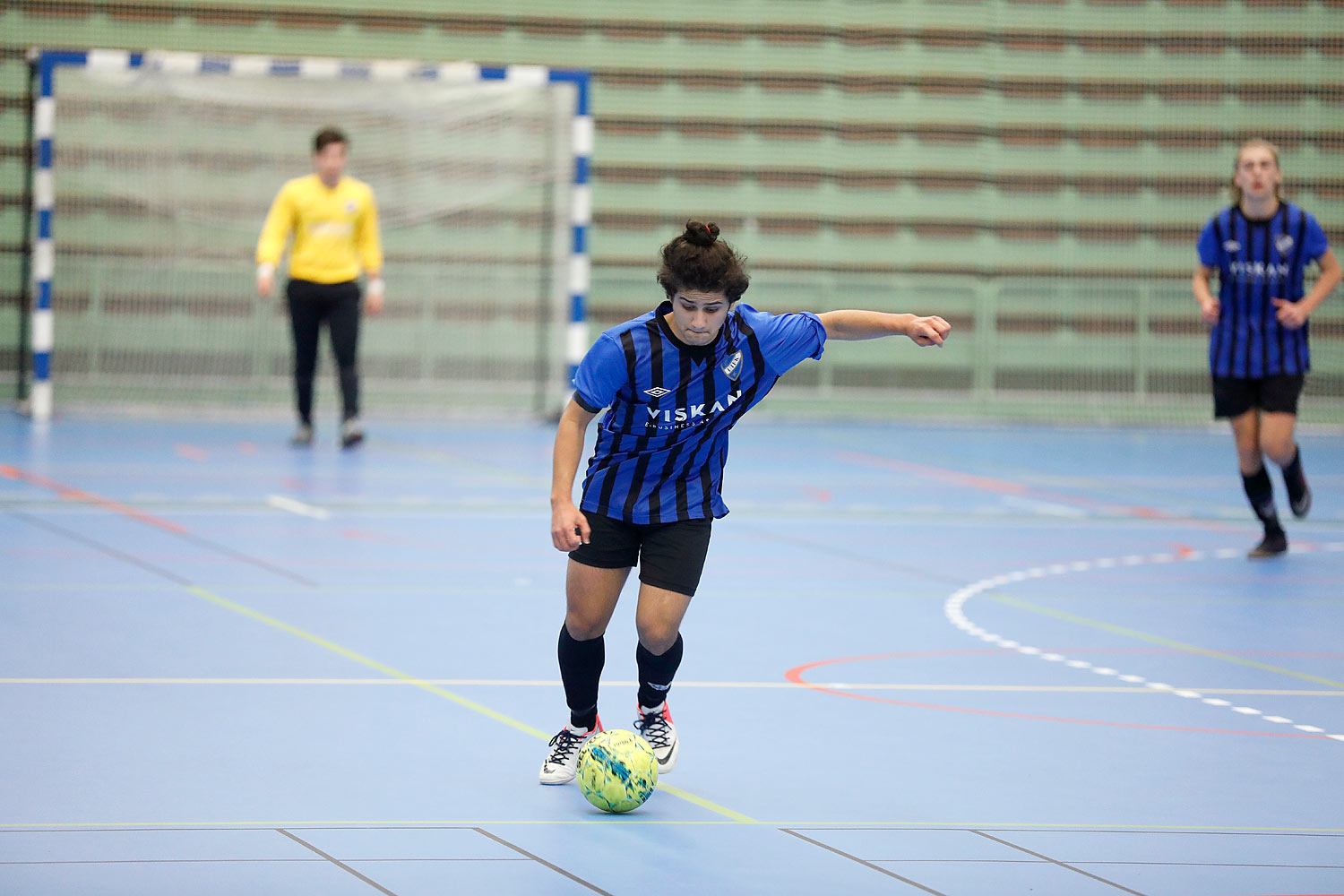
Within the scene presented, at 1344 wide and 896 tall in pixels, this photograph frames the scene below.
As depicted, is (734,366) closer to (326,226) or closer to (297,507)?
(297,507)

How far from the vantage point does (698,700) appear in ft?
17.4

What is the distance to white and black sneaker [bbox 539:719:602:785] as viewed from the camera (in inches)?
171

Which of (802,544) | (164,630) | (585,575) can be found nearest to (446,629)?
(164,630)

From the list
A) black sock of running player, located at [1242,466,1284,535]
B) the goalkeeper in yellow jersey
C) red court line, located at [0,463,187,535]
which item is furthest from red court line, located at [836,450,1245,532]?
red court line, located at [0,463,187,535]

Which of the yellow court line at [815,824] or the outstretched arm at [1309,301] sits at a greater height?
the outstretched arm at [1309,301]

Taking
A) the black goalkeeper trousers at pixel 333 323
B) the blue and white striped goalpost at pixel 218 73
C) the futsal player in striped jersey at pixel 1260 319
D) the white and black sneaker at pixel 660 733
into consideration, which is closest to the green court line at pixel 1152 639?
the futsal player in striped jersey at pixel 1260 319

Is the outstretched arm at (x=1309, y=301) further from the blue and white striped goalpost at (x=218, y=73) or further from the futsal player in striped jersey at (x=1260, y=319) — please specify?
the blue and white striped goalpost at (x=218, y=73)

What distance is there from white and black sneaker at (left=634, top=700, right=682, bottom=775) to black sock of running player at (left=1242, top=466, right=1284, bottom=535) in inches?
187

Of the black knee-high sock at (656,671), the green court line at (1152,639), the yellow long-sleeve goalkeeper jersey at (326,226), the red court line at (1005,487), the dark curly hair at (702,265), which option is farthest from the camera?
the yellow long-sleeve goalkeeper jersey at (326,226)

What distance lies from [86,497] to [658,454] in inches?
239

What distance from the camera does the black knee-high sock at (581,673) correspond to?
4.44 metres

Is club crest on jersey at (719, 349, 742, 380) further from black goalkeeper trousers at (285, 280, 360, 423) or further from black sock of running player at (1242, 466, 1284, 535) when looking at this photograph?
black goalkeeper trousers at (285, 280, 360, 423)

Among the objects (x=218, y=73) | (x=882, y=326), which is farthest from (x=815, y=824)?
(x=218, y=73)

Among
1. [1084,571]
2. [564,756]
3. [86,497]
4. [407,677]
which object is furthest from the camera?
[86,497]
